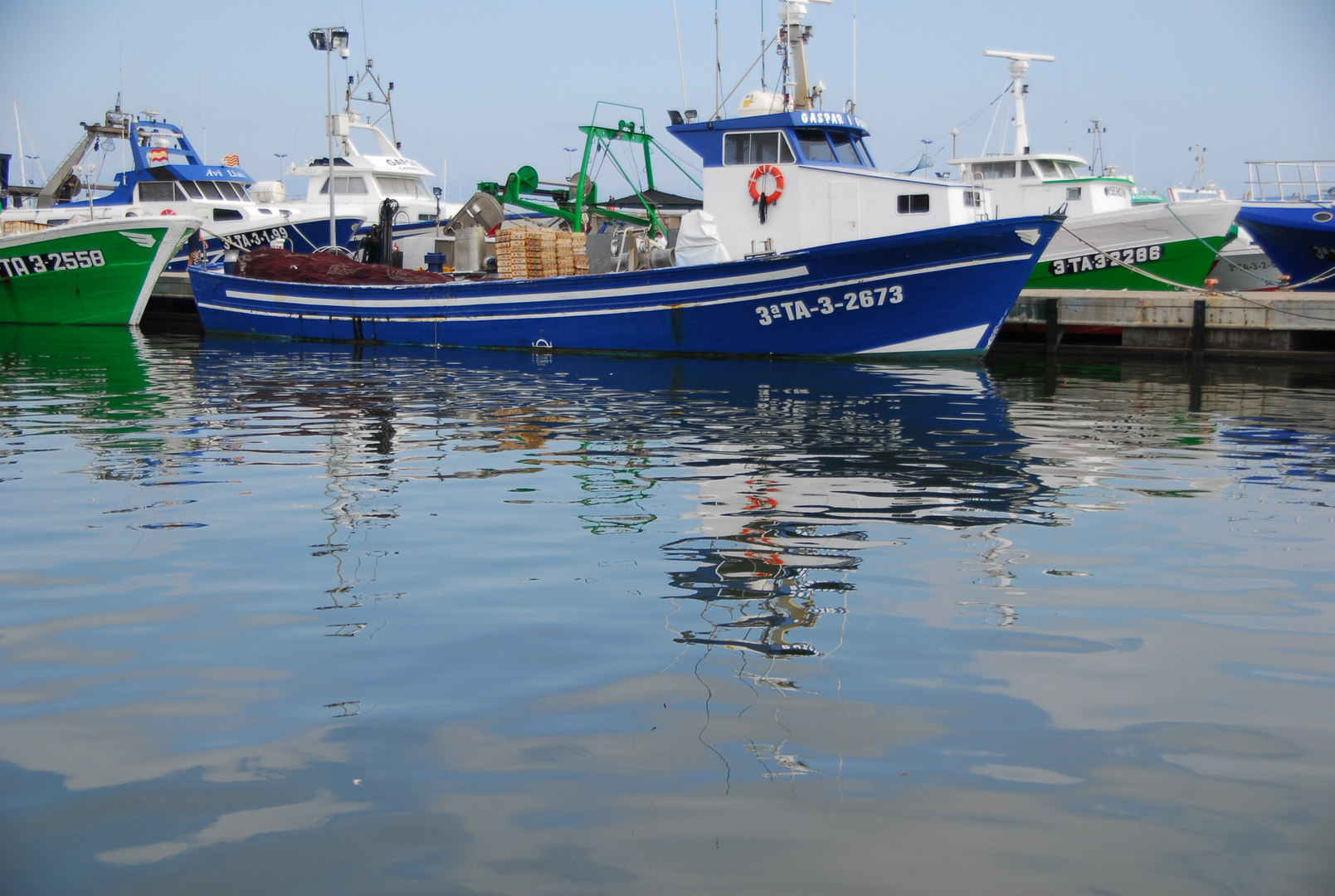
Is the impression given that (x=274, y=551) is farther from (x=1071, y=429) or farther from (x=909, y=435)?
(x=1071, y=429)

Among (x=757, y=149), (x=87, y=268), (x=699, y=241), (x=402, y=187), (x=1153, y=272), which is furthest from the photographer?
(x=402, y=187)

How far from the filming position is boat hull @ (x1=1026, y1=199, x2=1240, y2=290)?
66.2 feet

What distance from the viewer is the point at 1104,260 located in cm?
2106

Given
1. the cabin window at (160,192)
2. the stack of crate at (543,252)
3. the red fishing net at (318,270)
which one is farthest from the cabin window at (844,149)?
the cabin window at (160,192)

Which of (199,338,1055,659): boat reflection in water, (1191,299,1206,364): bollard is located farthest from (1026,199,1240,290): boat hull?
(199,338,1055,659): boat reflection in water

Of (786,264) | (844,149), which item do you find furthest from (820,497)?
(844,149)

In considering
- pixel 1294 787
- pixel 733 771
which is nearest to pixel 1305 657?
pixel 1294 787

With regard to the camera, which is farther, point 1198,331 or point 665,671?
point 1198,331

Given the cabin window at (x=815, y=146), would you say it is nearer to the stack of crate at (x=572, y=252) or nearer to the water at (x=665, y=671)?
the stack of crate at (x=572, y=252)

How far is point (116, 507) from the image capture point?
258 inches

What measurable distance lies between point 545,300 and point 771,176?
414cm

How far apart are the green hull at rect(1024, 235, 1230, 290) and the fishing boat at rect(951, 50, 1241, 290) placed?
0.02 meters

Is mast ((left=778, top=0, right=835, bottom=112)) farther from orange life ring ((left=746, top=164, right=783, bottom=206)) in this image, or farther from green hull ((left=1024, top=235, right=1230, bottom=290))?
green hull ((left=1024, top=235, right=1230, bottom=290))

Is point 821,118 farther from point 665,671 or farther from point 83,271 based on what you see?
point 83,271
